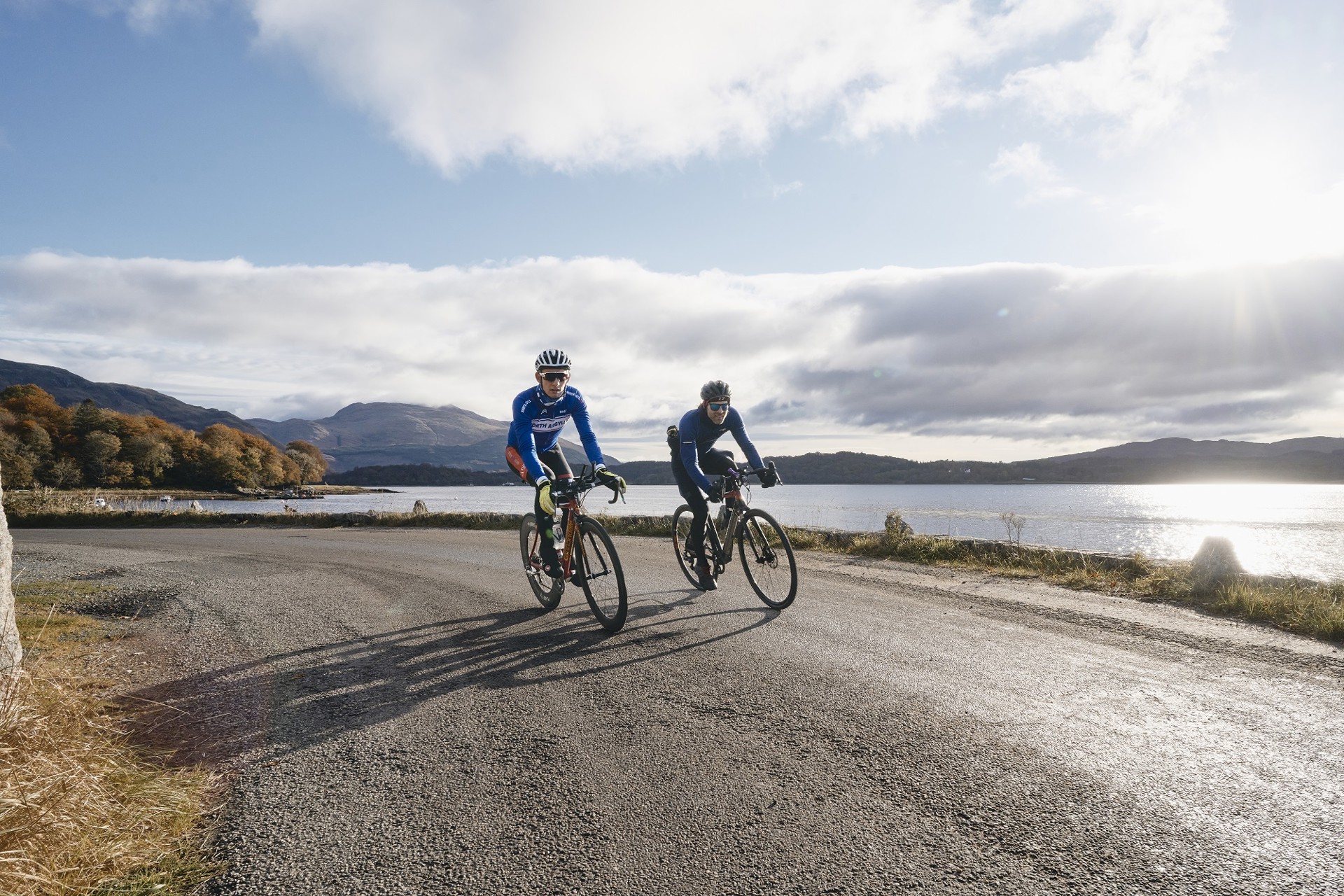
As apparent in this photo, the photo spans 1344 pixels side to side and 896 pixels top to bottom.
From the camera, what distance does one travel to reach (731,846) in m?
2.59

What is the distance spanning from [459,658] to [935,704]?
3646 millimetres

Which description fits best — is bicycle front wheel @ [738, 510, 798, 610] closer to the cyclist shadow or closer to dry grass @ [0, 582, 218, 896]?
the cyclist shadow

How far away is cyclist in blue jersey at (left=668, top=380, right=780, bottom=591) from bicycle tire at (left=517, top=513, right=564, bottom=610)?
6.27ft

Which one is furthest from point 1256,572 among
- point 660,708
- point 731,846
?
point 731,846

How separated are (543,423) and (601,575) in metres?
1.93

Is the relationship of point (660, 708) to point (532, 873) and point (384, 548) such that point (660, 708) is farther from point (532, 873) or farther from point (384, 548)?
point (384, 548)

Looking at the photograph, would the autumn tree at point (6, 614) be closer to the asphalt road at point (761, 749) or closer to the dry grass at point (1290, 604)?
the asphalt road at point (761, 749)

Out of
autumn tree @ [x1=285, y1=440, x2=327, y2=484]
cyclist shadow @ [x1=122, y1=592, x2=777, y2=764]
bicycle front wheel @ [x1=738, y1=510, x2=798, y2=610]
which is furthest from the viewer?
autumn tree @ [x1=285, y1=440, x2=327, y2=484]

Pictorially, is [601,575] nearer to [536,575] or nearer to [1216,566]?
[536,575]

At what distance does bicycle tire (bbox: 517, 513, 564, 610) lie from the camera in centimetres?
716

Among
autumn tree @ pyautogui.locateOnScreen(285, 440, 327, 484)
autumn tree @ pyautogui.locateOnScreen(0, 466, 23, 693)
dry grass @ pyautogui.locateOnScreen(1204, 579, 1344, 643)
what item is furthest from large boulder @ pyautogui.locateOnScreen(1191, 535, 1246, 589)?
autumn tree @ pyautogui.locateOnScreen(285, 440, 327, 484)

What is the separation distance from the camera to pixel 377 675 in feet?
16.3

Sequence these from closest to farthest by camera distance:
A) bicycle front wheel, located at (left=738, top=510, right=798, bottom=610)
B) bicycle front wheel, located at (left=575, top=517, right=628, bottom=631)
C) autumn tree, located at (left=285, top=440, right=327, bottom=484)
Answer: bicycle front wheel, located at (left=575, top=517, right=628, bottom=631), bicycle front wheel, located at (left=738, top=510, right=798, bottom=610), autumn tree, located at (left=285, top=440, right=327, bottom=484)

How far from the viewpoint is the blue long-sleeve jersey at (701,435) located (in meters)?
8.37
